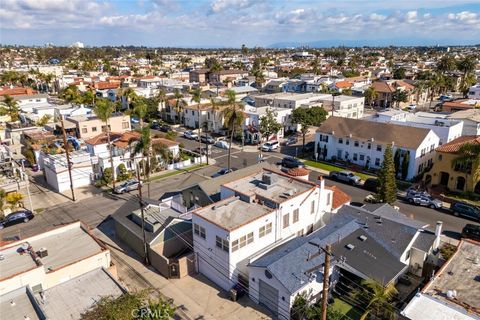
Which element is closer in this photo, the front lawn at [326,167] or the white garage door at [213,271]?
the white garage door at [213,271]

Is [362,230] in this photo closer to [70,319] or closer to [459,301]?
[459,301]

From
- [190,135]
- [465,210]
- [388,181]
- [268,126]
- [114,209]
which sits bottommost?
[114,209]

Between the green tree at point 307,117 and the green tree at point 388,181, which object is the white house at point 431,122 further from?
the green tree at point 388,181

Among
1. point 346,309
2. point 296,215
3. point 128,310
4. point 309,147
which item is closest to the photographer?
point 128,310

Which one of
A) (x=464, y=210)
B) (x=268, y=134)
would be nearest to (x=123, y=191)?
(x=268, y=134)

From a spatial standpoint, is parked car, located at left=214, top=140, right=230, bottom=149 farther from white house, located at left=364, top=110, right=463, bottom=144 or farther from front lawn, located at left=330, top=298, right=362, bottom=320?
front lawn, located at left=330, top=298, right=362, bottom=320

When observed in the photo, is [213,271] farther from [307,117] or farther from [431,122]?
[431,122]

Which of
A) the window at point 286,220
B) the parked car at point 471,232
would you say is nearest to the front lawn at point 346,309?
the window at point 286,220

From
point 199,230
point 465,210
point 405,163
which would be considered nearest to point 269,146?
point 405,163
